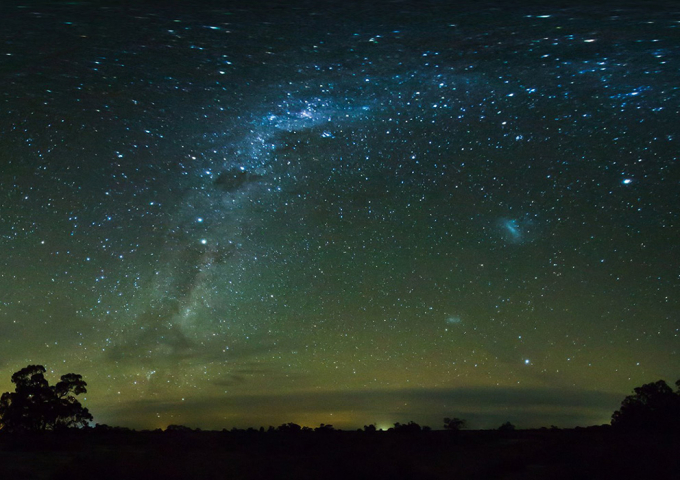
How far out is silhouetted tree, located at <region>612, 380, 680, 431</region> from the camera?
30797 millimetres

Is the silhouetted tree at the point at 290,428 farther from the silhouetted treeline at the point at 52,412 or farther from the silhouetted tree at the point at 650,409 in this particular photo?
the silhouetted tree at the point at 650,409

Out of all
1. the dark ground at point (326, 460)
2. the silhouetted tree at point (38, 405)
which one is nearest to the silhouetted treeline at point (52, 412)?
the silhouetted tree at point (38, 405)

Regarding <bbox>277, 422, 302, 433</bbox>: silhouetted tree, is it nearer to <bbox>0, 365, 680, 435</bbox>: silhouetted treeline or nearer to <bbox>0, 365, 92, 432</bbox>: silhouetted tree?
<bbox>0, 365, 680, 435</bbox>: silhouetted treeline

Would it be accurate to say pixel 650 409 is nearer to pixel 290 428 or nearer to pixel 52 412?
pixel 290 428

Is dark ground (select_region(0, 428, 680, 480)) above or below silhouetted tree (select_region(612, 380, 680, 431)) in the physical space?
below

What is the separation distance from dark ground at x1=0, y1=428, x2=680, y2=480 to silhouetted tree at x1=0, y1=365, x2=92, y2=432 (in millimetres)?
10218

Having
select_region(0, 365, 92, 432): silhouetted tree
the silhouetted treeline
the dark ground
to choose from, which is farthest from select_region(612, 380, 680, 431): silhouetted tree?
select_region(0, 365, 92, 432): silhouetted tree

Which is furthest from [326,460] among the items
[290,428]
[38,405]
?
[38,405]

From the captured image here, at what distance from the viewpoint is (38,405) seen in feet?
101

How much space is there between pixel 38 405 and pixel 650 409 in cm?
3525

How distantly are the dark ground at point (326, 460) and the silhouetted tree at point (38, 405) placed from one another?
10218 mm

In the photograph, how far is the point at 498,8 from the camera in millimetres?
6945

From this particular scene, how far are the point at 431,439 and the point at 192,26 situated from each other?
19.9 metres

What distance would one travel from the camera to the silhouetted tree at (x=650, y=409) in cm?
3080
